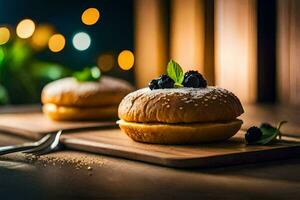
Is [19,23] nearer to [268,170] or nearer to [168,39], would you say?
Answer: [168,39]

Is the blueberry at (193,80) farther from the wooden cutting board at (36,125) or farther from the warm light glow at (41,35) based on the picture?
the warm light glow at (41,35)

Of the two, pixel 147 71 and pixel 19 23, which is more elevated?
pixel 19 23

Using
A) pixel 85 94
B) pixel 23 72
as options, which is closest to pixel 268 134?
pixel 85 94

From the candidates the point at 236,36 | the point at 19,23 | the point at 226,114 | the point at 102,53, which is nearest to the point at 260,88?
the point at 236,36

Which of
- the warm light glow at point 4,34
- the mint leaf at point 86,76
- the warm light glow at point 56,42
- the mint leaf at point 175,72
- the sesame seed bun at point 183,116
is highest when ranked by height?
the warm light glow at point 4,34

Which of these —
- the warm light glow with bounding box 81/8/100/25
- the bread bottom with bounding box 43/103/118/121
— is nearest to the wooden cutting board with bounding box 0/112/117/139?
the bread bottom with bounding box 43/103/118/121

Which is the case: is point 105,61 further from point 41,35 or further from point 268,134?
point 268,134

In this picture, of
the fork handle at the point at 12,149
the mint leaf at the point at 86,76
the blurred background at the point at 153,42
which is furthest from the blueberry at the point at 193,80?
the blurred background at the point at 153,42

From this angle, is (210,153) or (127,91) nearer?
(210,153)
